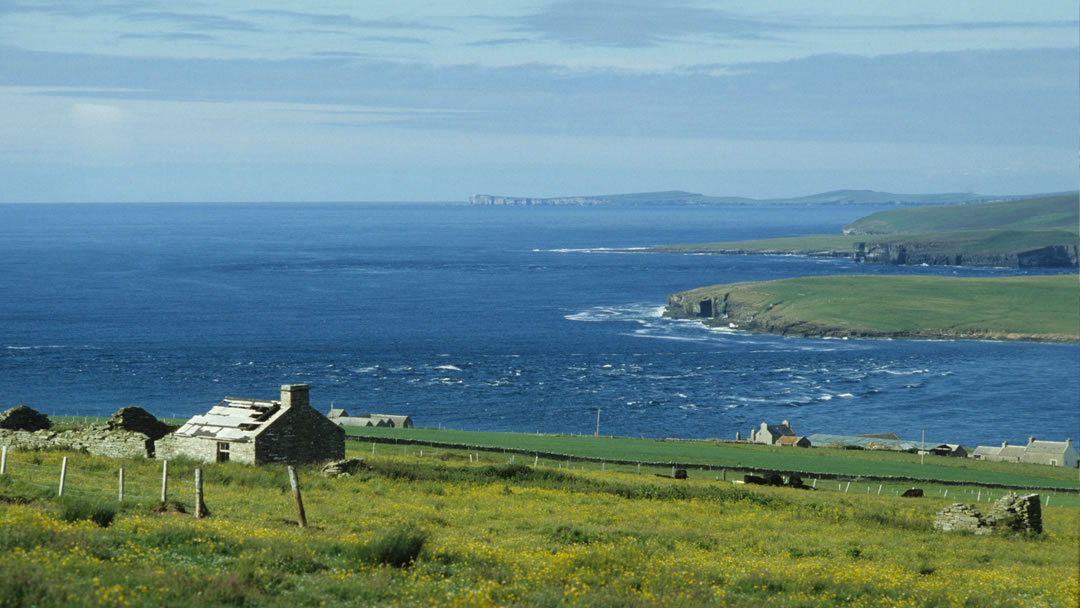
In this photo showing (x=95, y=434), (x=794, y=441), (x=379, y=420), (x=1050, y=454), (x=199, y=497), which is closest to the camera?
(x=199, y=497)

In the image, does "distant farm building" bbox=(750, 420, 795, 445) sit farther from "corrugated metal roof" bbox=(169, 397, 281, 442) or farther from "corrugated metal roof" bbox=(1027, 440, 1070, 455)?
"corrugated metal roof" bbox=(169, 397, 281, 442)

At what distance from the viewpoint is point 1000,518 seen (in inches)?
1490

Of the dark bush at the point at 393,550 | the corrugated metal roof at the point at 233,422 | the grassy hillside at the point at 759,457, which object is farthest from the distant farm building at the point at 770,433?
the dark bush at the point at 393,550

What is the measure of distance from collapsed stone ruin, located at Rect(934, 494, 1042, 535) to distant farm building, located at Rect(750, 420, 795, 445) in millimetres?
65745

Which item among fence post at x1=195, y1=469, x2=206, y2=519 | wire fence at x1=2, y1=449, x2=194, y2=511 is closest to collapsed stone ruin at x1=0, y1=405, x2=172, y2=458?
wire fence at x1=2, y1=449, x2=194, y2=511

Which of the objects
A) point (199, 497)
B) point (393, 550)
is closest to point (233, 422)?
point (199, 497)

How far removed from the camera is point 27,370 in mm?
134250

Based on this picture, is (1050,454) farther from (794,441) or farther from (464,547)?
(464,547)

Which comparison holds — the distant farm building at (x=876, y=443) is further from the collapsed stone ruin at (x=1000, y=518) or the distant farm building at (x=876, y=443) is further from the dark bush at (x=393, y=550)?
the dark bush at (x=393, y=550)

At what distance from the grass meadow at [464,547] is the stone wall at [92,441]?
2743mm

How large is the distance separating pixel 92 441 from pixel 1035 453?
86236 mm

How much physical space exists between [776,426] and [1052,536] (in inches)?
2748

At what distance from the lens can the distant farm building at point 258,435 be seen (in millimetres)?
41938

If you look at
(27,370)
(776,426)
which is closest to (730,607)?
(776,426)
